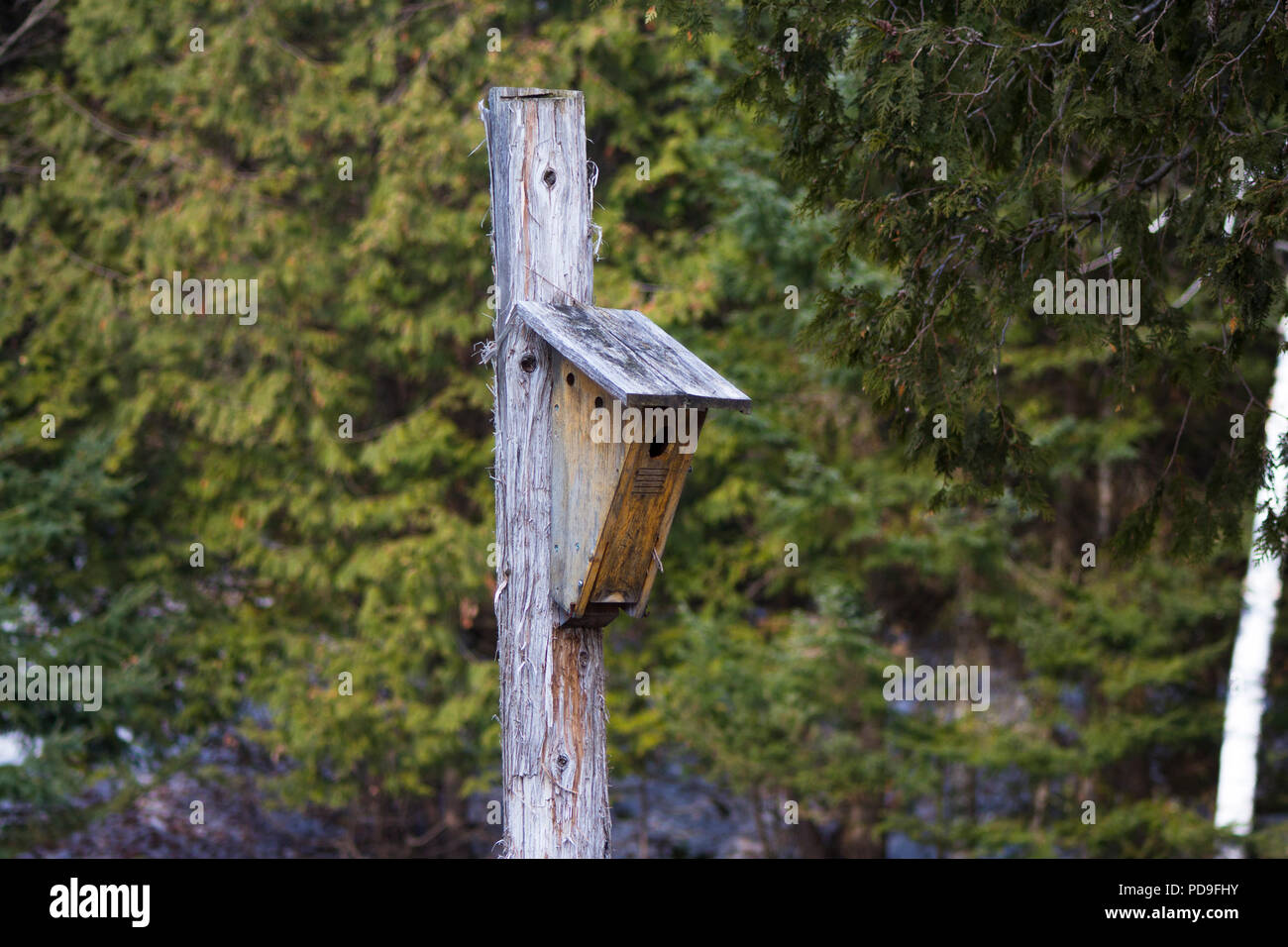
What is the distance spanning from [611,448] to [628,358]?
0.27m

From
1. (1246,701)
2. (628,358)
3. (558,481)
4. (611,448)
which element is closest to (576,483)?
(558,481)

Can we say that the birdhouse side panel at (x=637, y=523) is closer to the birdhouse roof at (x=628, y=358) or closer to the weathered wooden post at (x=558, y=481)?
the weathered wooden post at (x=558, y=481)

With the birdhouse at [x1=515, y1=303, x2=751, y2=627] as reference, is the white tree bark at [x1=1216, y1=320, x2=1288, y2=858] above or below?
below

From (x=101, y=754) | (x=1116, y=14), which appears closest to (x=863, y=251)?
(x=1116, y=14)

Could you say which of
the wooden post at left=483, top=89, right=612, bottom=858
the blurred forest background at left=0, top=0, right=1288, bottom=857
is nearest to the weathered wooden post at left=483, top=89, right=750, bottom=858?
the wooden post at left=483, top=89, right=612, bottom=858

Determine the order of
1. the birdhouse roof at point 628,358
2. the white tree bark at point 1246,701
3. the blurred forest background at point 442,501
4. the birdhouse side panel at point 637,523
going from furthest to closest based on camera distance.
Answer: the blurred forest background at point 442,501
the white tree bark at point 1246,701
the birdhouse side panel at point 637,523
the birdhouse roof at point 628,358

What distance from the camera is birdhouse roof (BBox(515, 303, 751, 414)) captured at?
141 inches

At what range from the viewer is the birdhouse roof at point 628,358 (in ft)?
11.8

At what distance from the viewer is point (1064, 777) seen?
11008 millimetres

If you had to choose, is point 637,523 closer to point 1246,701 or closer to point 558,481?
point 558,481

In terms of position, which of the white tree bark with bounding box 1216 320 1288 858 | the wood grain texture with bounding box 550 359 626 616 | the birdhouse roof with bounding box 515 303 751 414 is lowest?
the white tree bark with bounding box 1216 320 1288 858

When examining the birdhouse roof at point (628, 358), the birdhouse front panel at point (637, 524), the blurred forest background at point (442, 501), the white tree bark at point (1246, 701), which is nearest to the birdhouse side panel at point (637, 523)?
the birdhouse front panel at point (637, 524)

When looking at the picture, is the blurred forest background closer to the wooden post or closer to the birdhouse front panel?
the wooden post
